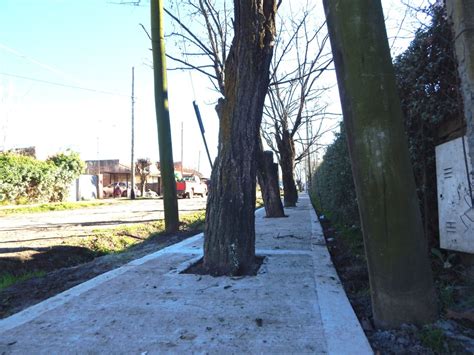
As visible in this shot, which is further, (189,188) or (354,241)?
(189,188)

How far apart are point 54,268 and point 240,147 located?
3.95m

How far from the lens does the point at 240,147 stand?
204 inches

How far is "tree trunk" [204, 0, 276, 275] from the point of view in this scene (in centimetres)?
504

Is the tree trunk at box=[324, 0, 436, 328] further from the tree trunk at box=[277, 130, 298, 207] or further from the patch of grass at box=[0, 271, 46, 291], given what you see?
the tree trunk at box=[277, 130, 298, 207]

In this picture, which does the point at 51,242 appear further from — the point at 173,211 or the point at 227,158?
the point at 227,158

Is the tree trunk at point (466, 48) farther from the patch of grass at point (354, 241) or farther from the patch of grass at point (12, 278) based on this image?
the patch of grass at point (12, 278)

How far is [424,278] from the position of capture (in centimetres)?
305

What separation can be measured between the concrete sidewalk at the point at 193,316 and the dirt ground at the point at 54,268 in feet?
1.95

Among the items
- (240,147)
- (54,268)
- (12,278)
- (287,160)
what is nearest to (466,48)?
(240,147)

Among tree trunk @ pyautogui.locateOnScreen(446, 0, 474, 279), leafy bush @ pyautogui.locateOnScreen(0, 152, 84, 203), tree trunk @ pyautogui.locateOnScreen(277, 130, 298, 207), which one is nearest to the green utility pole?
tree trunk @ pyautogui.locateOnScreen(446, 0, 474, 279)

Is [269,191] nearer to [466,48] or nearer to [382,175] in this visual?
[382,175]

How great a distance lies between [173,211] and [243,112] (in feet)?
16.9

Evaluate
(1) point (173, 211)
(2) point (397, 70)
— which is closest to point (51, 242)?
(1) point (173, 211)

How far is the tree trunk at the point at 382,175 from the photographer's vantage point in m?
3.04
